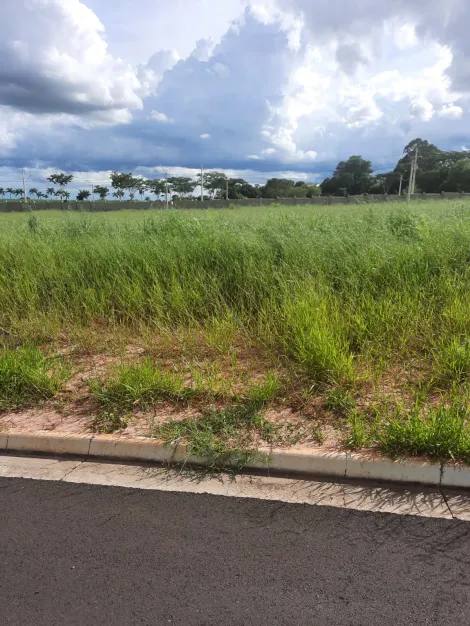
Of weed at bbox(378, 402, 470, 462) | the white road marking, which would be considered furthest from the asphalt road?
weed at bbox(378, 402, 470, 462)

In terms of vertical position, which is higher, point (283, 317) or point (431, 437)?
point (283, 317)

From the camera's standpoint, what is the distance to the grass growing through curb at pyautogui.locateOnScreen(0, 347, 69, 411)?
4.27 m

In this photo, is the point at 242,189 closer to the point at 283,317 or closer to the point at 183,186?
the point at 183,186

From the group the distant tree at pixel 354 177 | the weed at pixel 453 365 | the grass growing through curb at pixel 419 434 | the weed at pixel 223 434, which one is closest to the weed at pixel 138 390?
the weed at pixel 223 434

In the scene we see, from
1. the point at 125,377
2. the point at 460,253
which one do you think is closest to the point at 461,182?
the point at 460,253

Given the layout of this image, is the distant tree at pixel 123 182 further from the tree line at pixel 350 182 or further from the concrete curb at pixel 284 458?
the concrete curb at pixel 284 458

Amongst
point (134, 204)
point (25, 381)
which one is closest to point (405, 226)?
point (25, 381)

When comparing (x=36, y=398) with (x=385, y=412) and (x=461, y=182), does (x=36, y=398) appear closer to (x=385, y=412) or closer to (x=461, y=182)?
(x=385, y=412)

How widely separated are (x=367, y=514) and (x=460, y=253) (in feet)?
15.4

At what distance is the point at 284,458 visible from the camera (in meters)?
3.25

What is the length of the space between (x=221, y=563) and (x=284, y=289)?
3.96m

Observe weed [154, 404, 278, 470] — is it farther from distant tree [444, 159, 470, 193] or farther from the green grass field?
distant tree [444, 159, 470, 193]

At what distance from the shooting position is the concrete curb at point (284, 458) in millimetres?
3021

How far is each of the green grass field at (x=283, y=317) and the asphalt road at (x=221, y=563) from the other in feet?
Result: 2.81
